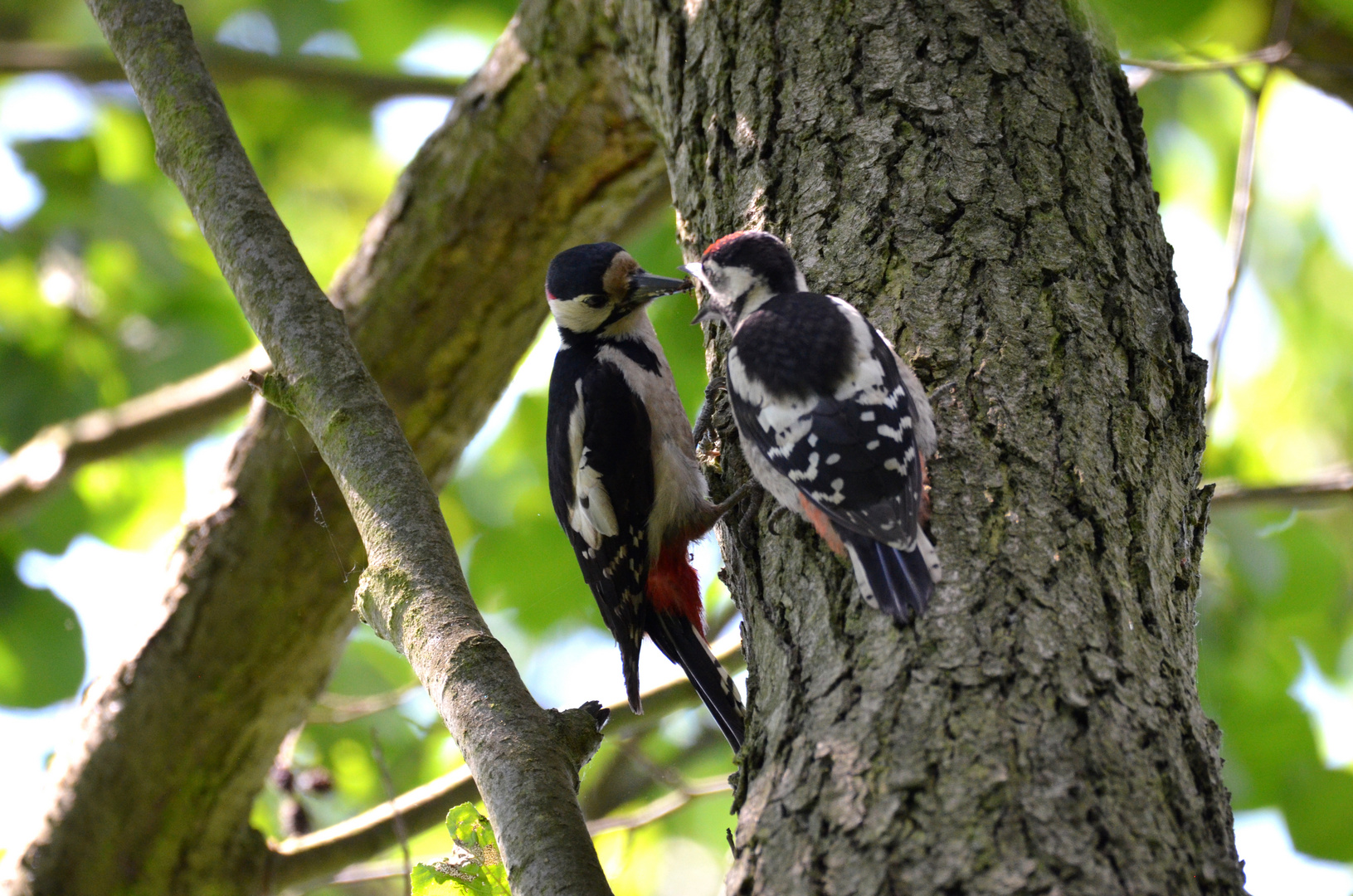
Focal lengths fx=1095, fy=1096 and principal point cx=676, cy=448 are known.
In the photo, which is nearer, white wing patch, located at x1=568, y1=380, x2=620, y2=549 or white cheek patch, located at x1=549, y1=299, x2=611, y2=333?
white wing patch, located at x1=568, y1=380, x2=620, y2=549

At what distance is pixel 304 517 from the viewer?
3.73m

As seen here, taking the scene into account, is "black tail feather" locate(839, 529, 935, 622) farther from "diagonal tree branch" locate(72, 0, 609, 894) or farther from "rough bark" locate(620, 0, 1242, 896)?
"diagonal tree branch" locate(72, 0, 609, 894)

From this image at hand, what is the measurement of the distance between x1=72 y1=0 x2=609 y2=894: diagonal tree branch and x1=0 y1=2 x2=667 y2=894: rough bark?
1.19 m

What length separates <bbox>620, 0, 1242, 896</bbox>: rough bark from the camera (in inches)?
55.7

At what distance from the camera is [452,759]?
4633mm

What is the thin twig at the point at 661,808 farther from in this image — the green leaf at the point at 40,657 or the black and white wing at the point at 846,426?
the green leaf at the point at 40,657

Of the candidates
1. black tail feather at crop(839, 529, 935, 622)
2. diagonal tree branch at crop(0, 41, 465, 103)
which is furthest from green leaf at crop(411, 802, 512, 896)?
diagonal tree branch at crop(0, 41, 465, 103)

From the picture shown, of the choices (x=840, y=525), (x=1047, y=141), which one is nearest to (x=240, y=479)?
(x=840, y=525)

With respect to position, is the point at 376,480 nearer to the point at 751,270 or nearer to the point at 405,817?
the point at 751,270

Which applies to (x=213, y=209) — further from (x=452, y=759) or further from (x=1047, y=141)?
(x=452, y=759)

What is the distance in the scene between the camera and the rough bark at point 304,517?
3.56m

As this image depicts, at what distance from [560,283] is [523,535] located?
1.28 metres

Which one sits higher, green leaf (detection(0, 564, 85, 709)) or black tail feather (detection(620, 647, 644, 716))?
green leaf (detection(0, 564, 85, 709))

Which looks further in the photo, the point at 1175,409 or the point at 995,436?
the point at 1175,409
